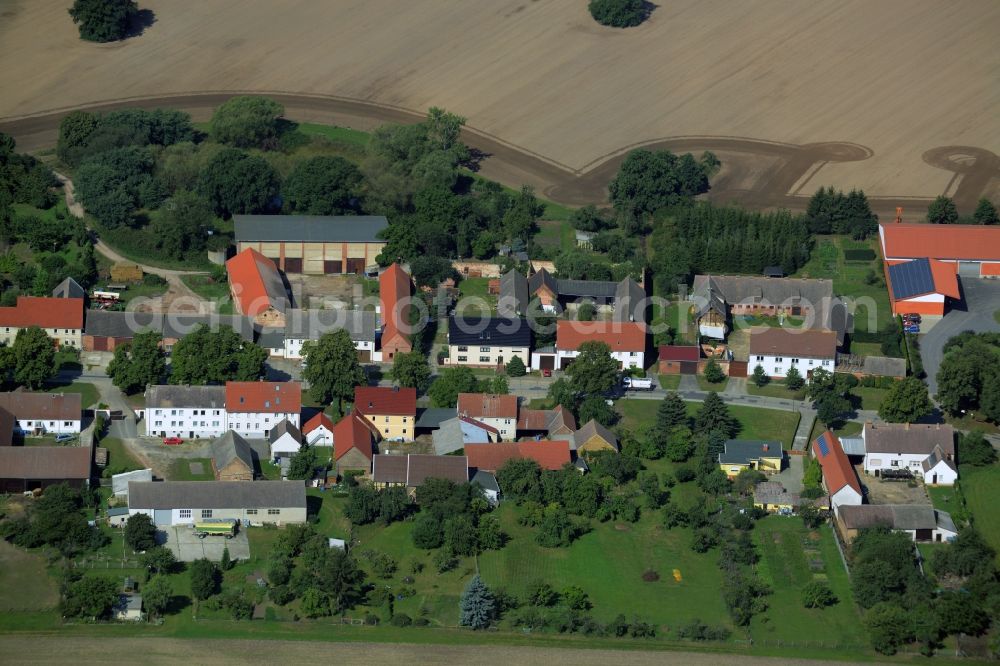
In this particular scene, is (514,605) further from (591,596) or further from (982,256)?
(982,256)

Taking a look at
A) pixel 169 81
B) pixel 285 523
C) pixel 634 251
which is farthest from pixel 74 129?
pixel 285 523

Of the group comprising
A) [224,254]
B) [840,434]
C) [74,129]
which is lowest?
[840,434]

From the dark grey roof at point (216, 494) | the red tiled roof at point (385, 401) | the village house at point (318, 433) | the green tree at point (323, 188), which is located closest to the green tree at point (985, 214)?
the green tree at point (323, 188)

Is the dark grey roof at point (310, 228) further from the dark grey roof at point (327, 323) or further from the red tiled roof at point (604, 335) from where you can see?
the red tiled roof at point (604, 335)

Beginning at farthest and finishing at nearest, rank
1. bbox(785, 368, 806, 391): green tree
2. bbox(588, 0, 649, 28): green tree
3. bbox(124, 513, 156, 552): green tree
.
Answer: bbox(588, 0, 649, 28): green tree, bbox(785, 368, 806, 391): green tree, bbox(124, 513, 156, 552): green tree

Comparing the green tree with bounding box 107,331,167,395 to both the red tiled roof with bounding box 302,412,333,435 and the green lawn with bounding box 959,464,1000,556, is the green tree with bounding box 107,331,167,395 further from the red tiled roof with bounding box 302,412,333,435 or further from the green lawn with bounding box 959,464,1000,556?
the green lawn with bounding box 959,464,1000,556

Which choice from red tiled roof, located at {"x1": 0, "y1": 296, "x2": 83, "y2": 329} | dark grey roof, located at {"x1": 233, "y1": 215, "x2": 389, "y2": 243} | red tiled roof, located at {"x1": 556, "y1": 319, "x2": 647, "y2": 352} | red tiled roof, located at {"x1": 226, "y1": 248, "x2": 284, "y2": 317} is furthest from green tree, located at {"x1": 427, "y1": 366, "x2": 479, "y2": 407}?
red tiled roof, located at {"x1": 0, "y1": 296, "x2": 83, "y2": 329}

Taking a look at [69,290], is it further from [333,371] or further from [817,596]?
[817,596]

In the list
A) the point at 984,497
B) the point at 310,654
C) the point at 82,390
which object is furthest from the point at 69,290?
the point at 984,497
